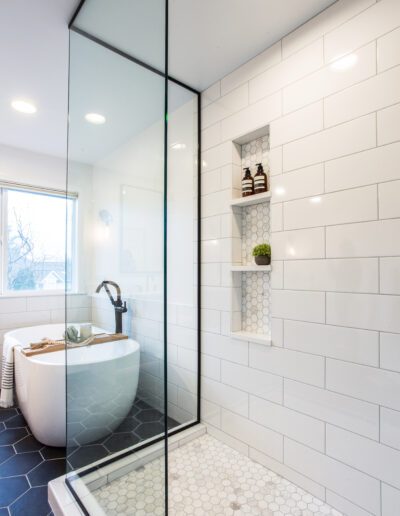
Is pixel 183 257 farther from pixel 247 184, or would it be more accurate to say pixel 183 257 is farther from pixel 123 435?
pixel 123 435

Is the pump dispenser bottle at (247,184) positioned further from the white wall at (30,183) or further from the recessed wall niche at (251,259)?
the white wall at (30,183)

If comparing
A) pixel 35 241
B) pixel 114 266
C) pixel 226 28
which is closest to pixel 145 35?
pixel 226 28

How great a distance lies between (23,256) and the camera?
343 centimetres

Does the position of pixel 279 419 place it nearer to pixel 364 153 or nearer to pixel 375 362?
pixel 375 362

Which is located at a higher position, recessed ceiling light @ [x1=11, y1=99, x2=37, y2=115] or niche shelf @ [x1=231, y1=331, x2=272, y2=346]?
recessed ceiling light @ [x1=11, y1=99, x2=37, y2=115]

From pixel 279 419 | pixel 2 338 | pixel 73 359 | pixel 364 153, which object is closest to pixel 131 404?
Answer: pixel 73 359

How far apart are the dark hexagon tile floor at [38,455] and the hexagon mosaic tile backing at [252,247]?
0.97 m

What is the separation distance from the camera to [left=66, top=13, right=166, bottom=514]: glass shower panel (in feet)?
4.02

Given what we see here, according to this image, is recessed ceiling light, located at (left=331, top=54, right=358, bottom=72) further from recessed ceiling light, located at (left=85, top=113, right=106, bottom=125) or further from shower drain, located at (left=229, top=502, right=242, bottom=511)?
shower drain, located at (left=229, top=502, right=242, bottom=511)

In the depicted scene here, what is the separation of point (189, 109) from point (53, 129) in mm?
1356

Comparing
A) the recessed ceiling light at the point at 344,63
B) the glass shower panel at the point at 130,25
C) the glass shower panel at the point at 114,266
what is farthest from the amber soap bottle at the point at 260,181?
the glass shower panel at the point at 130,25

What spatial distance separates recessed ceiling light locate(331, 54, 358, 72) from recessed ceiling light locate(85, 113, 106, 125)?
1.20 meters

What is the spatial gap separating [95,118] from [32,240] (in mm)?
2284

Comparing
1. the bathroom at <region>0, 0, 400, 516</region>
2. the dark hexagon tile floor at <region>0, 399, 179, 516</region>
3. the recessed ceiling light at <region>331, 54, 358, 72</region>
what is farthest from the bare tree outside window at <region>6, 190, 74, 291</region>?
the recessed ceiling light at <region>331, 54, 358, 72</region>
